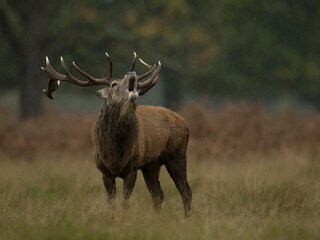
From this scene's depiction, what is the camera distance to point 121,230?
25.5 ft

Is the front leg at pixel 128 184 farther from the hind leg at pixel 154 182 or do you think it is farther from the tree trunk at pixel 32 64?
the tree trunk at pixel 32 64

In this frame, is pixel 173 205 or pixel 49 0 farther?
pixel 49 0

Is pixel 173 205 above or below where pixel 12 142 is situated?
above

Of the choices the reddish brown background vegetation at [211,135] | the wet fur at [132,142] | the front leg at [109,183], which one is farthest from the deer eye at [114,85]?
the reddish brown background vegetation at [211,135]

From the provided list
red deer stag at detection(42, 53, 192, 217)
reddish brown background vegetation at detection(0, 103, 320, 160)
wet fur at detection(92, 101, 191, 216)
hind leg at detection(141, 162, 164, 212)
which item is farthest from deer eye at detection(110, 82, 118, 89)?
reddish brown background vegetation at detection(0, 103, 320, 160)

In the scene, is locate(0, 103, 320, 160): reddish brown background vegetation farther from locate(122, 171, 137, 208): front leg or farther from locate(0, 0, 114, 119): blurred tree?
locate(122, 171, 137, 208): front leg

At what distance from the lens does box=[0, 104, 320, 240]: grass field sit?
25.6 feet

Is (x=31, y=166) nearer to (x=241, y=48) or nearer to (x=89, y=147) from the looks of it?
(x=89, y=147)

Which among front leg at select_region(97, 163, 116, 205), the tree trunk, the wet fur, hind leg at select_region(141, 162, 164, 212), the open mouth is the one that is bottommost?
the tree trunk

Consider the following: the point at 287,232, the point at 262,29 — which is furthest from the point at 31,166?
the point at 262,29

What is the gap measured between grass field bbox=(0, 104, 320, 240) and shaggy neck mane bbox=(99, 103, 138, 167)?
58 centimetres

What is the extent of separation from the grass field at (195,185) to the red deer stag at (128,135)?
38 centimetres

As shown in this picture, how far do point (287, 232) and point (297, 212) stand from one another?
1.50 meters

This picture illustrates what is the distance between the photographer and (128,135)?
972 cm
